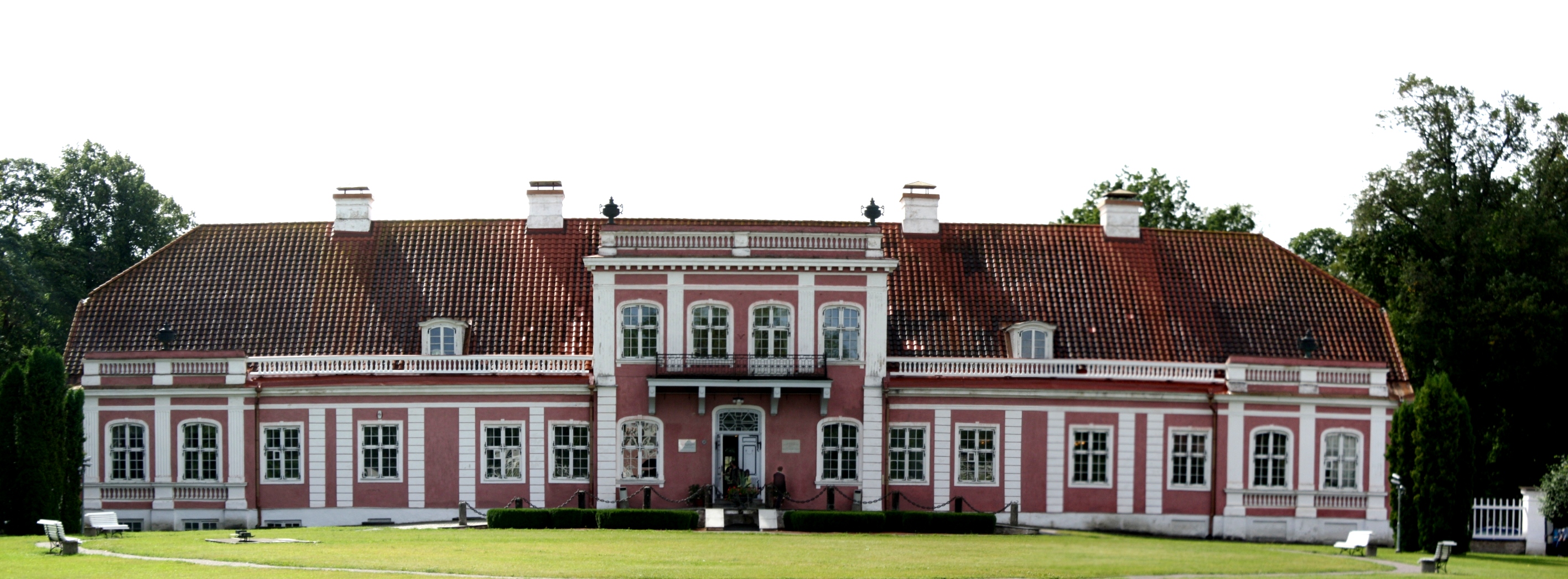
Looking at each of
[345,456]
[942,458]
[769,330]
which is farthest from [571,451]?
[942,458]

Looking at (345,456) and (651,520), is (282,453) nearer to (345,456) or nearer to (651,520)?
(345,456)

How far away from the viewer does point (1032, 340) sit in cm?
4462

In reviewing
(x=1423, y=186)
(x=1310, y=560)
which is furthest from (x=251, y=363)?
(x=1423, y=186)

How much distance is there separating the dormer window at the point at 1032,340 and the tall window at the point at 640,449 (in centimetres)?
887

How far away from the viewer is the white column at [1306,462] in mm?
43469

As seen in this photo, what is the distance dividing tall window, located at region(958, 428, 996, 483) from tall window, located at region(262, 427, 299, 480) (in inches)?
615

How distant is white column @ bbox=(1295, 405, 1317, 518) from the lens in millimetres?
43469

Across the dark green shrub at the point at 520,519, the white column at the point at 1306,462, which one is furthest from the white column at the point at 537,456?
the white column at the point at 1306,462

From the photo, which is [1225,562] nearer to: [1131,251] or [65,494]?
[1131,251]

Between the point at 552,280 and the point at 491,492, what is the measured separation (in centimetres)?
579

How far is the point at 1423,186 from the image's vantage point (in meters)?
50.6

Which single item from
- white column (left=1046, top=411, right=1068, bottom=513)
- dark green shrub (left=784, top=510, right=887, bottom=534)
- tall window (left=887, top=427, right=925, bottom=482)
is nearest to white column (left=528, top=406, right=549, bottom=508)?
dark green shrub (left=784, top=510, right=887, bottom=534)

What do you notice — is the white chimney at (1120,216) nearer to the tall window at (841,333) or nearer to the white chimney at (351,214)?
the tall window at (841,333)

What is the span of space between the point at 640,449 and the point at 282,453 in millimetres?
8409
